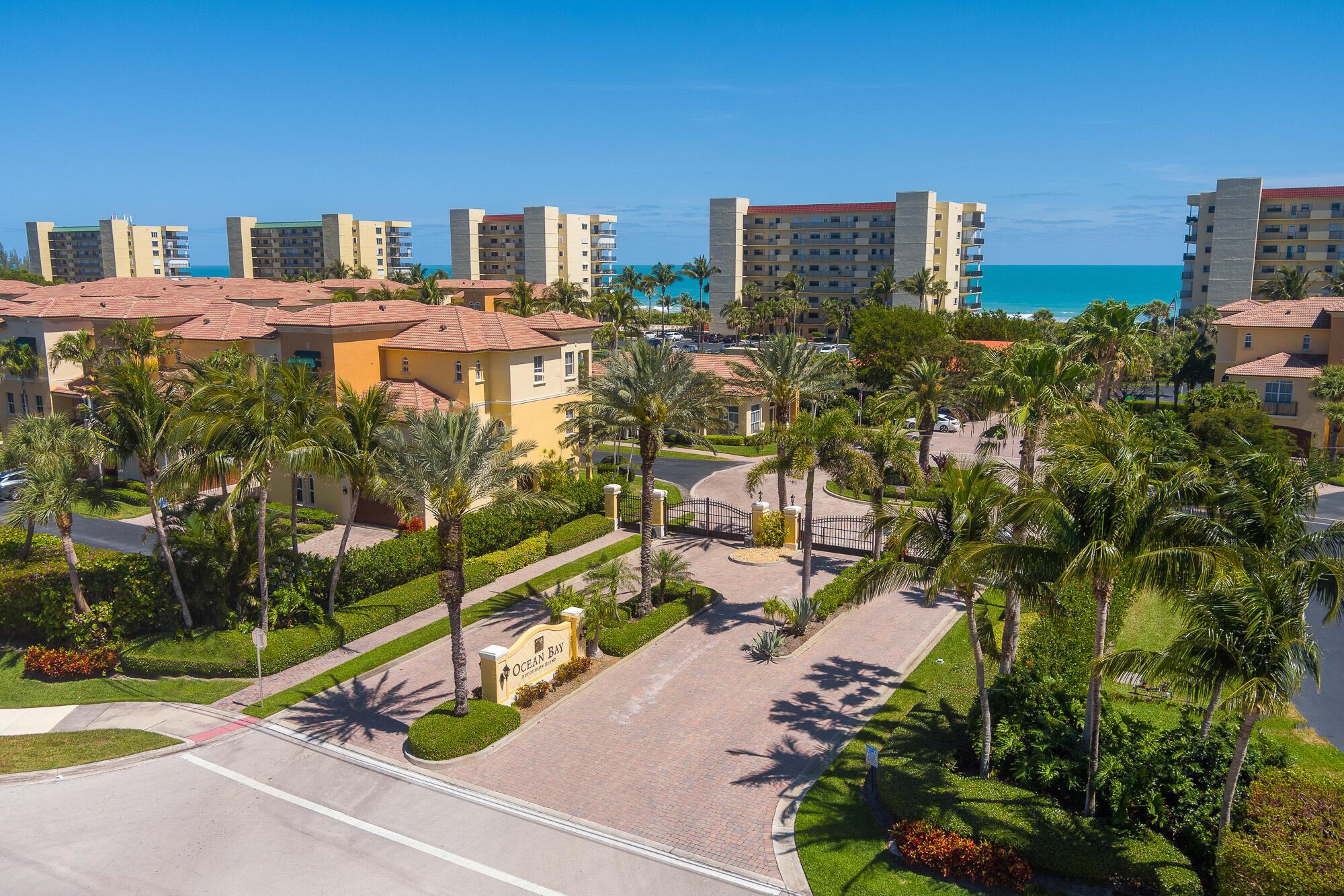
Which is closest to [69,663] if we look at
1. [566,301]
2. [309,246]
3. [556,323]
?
[556,323]

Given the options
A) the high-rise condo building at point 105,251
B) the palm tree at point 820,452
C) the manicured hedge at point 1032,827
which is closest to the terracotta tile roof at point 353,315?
the palm tree at point 820,452

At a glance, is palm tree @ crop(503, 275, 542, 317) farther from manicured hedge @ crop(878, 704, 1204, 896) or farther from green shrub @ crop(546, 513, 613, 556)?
manicured hedge @ crop(878, 704, 1204, 896)

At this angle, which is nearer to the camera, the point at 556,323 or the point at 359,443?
the point at 359,443

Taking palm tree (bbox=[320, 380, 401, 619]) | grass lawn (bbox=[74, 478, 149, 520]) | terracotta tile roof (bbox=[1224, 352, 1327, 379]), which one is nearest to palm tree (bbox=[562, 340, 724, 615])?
palm tree (bbox=[320, 380, 401, 619])

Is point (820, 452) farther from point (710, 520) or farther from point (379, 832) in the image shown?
point (379, 832)

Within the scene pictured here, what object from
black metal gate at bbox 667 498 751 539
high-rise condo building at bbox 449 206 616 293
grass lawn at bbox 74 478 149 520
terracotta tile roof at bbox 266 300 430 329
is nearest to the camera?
black metal gate at bbox 667 498 751 539

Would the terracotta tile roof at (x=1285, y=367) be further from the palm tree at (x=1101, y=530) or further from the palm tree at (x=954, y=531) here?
the palm tree at (x=954, y=531)

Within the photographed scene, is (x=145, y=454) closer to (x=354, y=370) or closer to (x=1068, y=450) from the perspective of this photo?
(x=354, y=370)

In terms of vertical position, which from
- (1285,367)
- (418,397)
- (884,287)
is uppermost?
(884,287)
